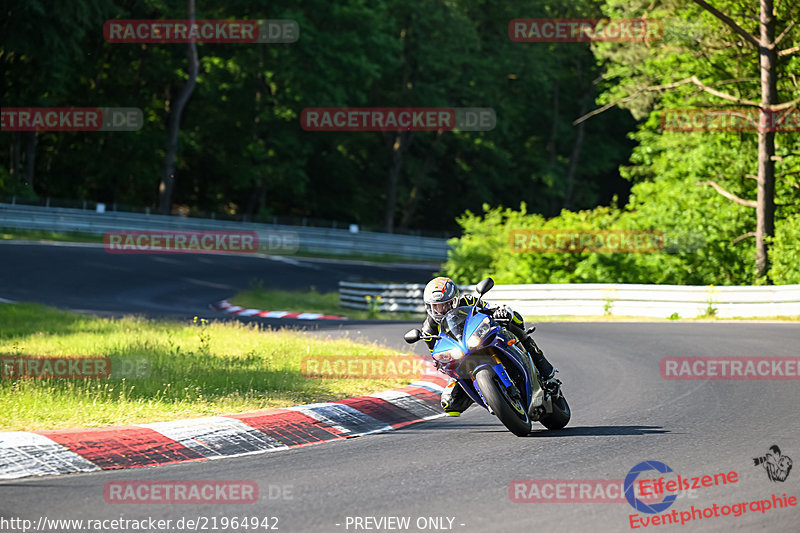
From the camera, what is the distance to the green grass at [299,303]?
26.8 meters

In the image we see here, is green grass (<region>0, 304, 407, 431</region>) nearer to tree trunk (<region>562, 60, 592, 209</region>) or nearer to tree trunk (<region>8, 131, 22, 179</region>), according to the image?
tree trunk (<region>8, 131, 22, 179</region>)

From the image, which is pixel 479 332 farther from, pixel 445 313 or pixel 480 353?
pixel 445 313

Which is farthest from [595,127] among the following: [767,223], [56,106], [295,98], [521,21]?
[767,223]

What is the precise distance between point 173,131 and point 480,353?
42.0 meters

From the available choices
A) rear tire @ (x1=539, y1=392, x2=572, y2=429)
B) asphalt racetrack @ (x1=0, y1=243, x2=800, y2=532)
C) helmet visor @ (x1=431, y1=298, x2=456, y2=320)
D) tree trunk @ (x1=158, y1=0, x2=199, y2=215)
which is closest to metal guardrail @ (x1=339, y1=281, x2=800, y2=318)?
asphalt racetrack @ (x1=0, y1=243, x2=800, y2=532)

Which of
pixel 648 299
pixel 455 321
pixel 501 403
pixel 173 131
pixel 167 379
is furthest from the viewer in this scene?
pixel 173 131

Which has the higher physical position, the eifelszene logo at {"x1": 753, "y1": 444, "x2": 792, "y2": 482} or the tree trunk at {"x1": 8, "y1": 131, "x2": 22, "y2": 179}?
the tree trunk at {"x1": 8, "y1": 131, "x2": 22, "y2": 179}

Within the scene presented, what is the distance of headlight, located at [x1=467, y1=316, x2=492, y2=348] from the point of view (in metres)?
7.88

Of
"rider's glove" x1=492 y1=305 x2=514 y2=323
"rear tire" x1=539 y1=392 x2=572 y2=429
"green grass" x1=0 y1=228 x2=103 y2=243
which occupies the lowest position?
"rear tire" x1=539 y1=392 x2=572 y2=429

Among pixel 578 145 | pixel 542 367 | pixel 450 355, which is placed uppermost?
pixel 578 145

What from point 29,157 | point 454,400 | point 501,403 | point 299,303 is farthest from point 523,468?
point 29,157

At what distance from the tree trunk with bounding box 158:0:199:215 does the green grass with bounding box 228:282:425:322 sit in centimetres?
1624

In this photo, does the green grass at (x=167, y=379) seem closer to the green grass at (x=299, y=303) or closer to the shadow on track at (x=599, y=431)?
the shadow on track at (x=599, y=431)

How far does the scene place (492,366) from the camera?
8.02m
